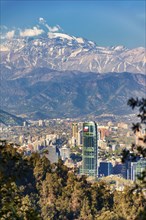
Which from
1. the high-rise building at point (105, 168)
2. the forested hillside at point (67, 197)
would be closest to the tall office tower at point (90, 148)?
the high-rise building at point (105, 168)

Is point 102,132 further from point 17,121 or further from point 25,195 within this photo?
point 25,195

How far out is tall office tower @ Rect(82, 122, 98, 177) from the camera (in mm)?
59991

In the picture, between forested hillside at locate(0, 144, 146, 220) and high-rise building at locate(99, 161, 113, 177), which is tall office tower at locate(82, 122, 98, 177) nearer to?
high-rise building at locate(99, 161, 113, 177)

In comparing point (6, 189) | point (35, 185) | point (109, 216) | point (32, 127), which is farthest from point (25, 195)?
point (32, 127)

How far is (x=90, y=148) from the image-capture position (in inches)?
2484

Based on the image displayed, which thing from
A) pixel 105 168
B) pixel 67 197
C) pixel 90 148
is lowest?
pixel 67 197

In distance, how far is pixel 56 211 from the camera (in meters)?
18.2

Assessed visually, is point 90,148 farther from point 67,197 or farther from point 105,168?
point 67,197

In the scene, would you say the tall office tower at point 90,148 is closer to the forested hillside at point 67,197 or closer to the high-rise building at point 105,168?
the high-rise building at point 105,168

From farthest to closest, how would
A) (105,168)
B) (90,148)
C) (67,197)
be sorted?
(105,168)
(90,148)
(67,197)

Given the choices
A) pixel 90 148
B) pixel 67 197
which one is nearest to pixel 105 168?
pixel 90 148

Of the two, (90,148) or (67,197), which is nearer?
(67,197)

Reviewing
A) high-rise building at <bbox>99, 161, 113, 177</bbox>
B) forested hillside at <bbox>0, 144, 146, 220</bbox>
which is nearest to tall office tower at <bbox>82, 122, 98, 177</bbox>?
high-rise building at <bbox>99, 161, 113, 177</bbox>

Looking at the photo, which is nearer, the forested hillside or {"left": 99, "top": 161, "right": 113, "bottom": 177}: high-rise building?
the forested hillside
